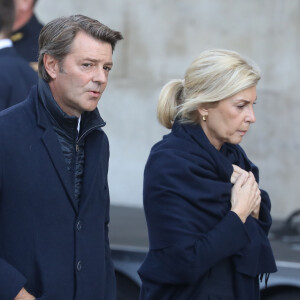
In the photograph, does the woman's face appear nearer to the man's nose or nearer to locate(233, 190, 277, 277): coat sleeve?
locate(233, 190, 277, 277): coat sleeve

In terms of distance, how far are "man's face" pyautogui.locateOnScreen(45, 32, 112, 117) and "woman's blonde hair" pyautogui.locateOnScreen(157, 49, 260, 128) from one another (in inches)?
19.8

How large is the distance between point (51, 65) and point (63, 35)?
0.11 meters

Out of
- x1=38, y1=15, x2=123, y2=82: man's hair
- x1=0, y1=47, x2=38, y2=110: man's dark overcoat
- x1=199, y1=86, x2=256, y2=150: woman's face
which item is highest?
x1=38, y1=15, x2=123, y2=82: man's hair

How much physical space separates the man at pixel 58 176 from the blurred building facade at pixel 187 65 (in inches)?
174

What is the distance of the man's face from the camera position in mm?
2744

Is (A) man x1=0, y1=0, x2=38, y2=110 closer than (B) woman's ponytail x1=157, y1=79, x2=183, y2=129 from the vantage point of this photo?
No

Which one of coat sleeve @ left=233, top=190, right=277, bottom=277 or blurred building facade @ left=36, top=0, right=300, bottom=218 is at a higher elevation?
coat sleeve @ left=233, top=190, right=277, bottom=277

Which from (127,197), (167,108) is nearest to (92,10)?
(127,197)

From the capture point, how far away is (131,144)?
7363 millimetres

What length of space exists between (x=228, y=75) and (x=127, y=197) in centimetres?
435

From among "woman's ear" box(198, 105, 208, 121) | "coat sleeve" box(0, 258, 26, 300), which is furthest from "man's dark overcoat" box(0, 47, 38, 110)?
"coat sleeve" box(0, 258, 26, 300)

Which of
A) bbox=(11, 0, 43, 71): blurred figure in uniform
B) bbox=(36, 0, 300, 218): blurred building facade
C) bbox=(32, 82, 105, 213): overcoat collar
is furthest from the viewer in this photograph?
bbox=(36, 0, 300, 218): blurred building facade

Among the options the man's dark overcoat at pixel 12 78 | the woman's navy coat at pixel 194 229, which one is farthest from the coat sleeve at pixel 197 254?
the man's dark overcoat at pixel 12 78

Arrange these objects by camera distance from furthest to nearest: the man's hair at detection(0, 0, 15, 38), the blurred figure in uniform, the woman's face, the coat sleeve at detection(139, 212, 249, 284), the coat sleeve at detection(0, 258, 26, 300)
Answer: the blurred figure in uniform < the man's hair at detection(0, 0, 15, 38) < the woman's face < the coat sleeve at detection(139, 212, 249, 284) < the coat sleeve at detection(0, 258, 26, 300)
